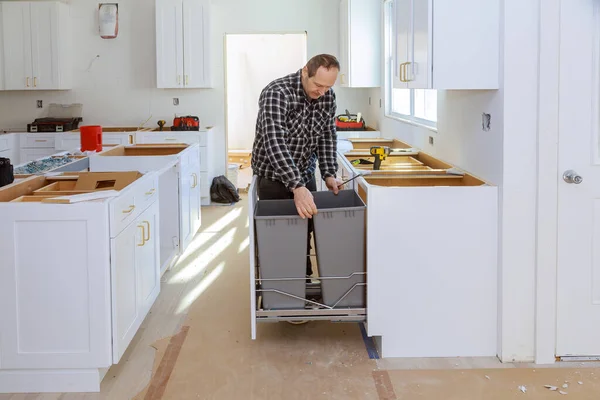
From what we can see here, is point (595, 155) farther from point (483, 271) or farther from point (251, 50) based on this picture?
point (251, 50)

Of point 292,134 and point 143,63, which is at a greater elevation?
point 143,63

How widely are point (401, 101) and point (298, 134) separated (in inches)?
117

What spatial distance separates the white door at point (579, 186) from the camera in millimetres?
3234

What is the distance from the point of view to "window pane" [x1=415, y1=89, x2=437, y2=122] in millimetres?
5289

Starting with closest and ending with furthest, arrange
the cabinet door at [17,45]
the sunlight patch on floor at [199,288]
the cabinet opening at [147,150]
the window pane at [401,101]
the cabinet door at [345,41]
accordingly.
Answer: the sunlight patch on floor at [199,288], the cabinet opening at [147,150], the window pane at [401,101], the cabinet door at [345,41], the cabinet door at [17,45]

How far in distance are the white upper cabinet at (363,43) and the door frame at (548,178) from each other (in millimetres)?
Answer: 3817

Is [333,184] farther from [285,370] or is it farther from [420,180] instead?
[285,370]

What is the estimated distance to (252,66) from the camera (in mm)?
11773

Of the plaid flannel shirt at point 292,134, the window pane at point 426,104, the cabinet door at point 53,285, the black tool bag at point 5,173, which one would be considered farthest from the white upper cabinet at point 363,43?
the cabinet door at point 53,285

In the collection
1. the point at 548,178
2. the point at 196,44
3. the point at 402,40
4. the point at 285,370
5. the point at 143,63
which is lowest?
the point at 285,370

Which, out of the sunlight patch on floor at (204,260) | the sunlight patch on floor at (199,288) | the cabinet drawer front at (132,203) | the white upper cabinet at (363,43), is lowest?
the sunlight patch on floor at (199,288)

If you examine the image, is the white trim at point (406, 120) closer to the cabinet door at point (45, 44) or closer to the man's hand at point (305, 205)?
the man's hand at point (305, 205)

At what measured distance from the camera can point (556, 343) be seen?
134 inches

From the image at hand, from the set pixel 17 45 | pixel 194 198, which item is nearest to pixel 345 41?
pixel 194 198
